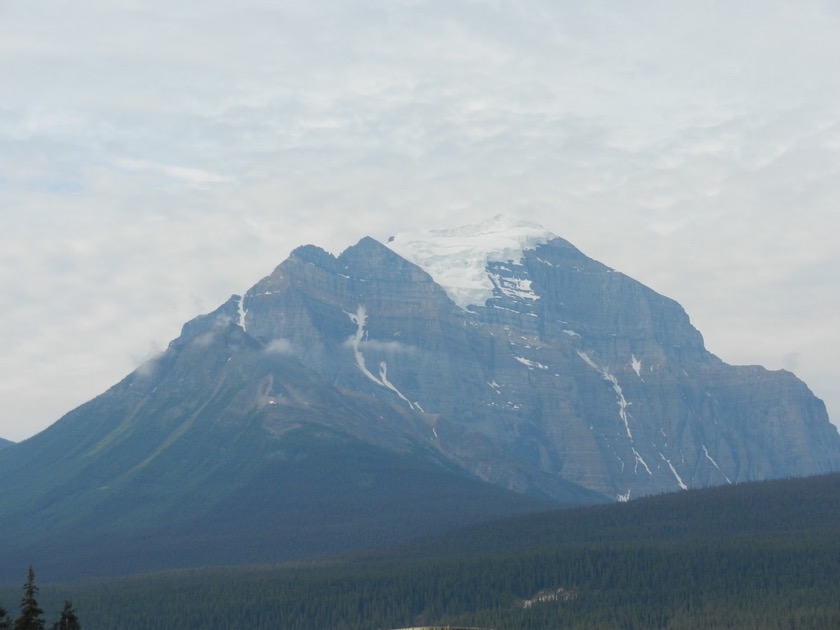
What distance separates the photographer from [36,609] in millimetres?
98938
